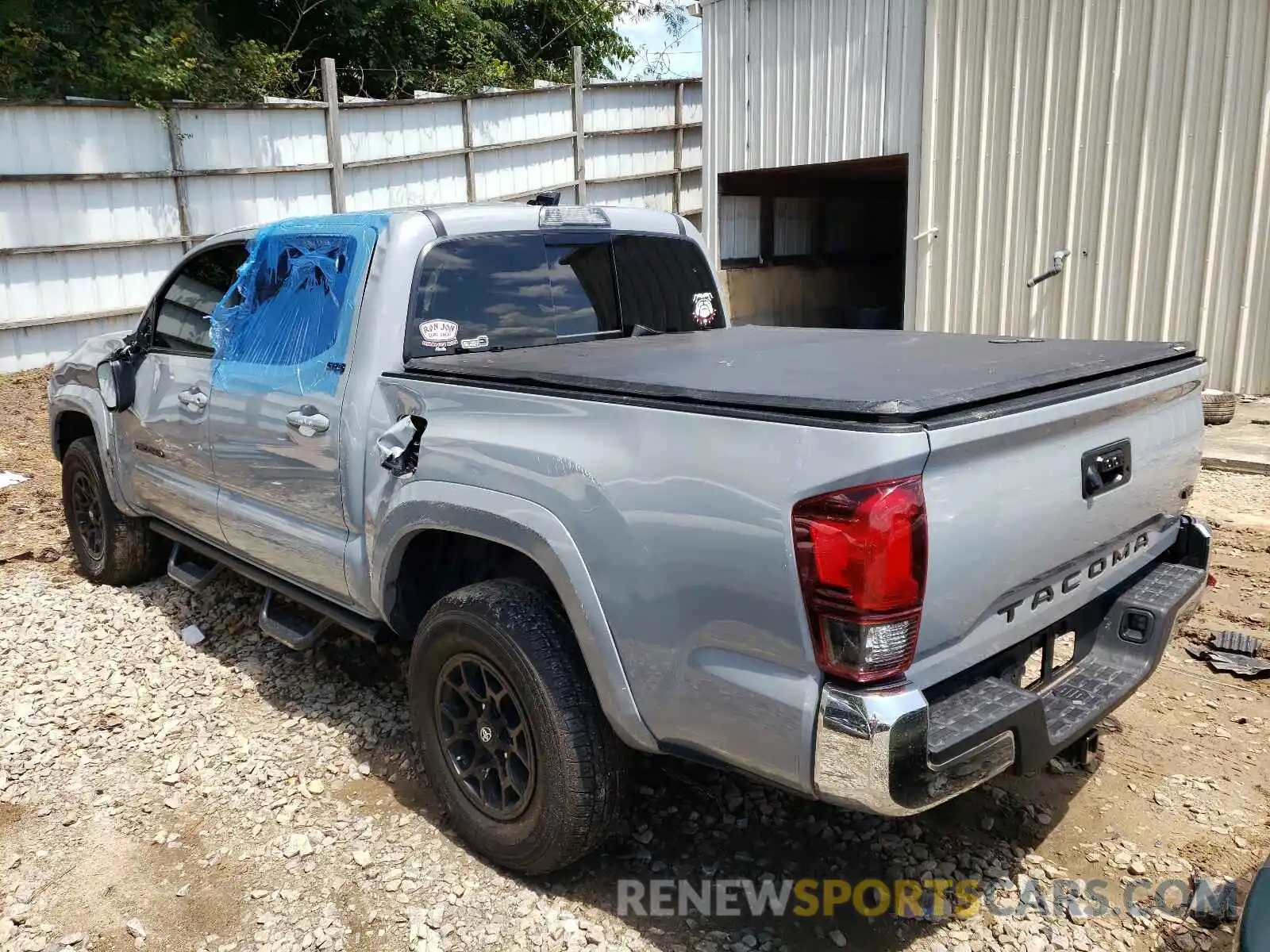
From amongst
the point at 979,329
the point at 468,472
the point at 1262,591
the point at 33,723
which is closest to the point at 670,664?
the point at 468,472

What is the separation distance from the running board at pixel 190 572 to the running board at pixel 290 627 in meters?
0.60

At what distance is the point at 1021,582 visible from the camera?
224cm

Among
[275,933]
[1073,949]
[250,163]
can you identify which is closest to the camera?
[1073,949]

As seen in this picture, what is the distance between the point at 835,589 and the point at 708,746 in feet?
1.78

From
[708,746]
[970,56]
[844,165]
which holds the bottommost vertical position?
[708,746]

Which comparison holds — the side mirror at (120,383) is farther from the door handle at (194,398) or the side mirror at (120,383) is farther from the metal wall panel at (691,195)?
the metal wall panel at (691,195)

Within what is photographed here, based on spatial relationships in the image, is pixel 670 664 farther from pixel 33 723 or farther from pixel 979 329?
pixel 979 329

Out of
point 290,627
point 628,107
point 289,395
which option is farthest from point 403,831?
point 628,107

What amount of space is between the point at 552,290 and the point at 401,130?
9.03m

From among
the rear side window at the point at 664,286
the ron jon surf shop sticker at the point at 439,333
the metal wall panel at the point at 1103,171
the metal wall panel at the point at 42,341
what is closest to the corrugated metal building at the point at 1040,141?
the metal wall panel at the point at 1103,171

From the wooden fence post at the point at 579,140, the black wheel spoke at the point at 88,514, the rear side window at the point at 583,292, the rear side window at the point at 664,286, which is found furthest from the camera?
the wooden fence post at the point at 579,140

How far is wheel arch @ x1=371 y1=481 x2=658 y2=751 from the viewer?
2.37 m

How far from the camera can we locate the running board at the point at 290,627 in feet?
11.7

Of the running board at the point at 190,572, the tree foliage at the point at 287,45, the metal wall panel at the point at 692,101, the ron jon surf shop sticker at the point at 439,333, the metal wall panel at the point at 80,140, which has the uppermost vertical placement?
the tree foliage at the point at 287,45
